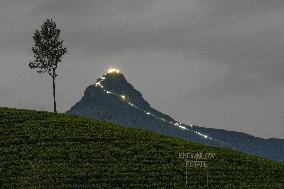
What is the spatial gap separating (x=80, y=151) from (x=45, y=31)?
155 feet

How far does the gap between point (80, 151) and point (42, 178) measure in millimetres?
10985

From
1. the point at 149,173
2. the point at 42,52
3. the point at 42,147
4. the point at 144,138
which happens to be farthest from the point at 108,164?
the point at 42,52

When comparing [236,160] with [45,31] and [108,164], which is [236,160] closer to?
[108,164]

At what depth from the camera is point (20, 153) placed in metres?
66.0

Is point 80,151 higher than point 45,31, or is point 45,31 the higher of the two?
point 45,31

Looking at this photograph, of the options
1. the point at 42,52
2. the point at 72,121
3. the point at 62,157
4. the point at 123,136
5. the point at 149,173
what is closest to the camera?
the point at 149,173

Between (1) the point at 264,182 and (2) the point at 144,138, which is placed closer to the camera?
(1) the point at 264,182

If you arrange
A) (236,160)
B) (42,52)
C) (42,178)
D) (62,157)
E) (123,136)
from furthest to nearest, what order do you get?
(42,52) → (123,136) → (236,160) → (62,157) → (42,178)

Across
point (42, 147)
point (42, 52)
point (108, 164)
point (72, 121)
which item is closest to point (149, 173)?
point (108, 164)

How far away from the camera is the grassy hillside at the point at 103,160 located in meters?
58.3

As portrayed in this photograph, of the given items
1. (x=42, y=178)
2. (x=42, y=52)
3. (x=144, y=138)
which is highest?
(x=42, y=52)

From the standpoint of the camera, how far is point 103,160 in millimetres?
64812

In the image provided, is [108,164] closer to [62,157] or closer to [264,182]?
[62,157]

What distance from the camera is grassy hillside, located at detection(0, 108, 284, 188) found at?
58.3 m
